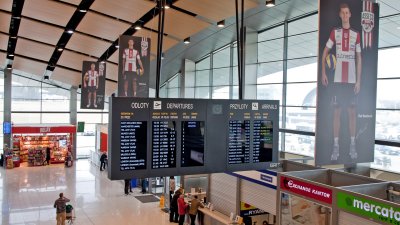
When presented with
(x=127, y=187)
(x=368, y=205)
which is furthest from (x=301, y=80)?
(x=368, y=205)

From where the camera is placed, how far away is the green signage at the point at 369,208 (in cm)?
562

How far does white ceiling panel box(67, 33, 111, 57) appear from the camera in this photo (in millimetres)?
17625

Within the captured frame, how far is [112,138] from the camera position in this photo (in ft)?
19.6

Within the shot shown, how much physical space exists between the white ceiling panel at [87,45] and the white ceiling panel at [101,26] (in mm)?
822

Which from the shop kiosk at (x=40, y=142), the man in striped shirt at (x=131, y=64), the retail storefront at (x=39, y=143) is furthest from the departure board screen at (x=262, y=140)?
the shop kiosk at (x=40, y=142)

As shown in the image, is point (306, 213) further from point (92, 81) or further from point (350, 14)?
point (92, 81)

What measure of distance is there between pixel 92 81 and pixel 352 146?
39.4 ft

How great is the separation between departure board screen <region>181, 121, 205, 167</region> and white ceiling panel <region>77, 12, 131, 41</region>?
30.0 feet

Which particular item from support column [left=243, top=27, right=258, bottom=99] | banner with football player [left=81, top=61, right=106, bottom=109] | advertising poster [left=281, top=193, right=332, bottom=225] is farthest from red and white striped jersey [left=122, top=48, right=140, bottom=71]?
support column [left=243, top=27, right=258, bottom=99]

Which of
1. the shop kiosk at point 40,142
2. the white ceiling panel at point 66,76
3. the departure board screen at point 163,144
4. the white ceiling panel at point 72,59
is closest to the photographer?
the departure board screen at point 163,144

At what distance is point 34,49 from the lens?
68.9ft

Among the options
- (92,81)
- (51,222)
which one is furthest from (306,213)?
(92,81)

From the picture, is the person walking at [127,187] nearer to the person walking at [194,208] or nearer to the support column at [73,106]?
the person walking at [194,208]

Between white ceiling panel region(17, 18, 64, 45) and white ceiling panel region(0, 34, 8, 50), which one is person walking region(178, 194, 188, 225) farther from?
white ceiling panel region(0, 34, 8, 50)
